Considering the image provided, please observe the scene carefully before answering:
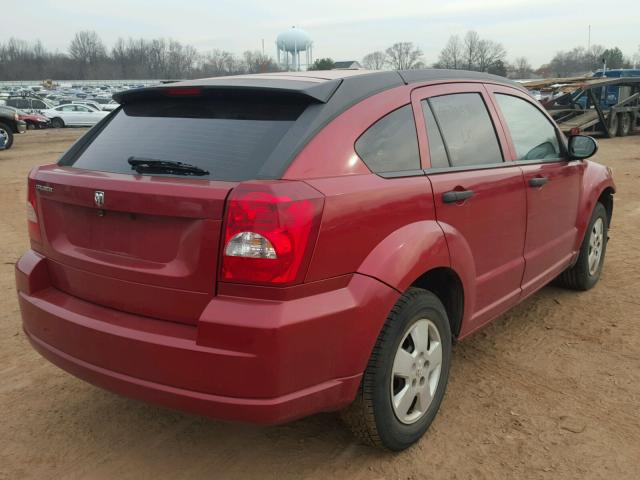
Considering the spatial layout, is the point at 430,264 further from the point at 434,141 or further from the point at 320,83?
the point at 320,83

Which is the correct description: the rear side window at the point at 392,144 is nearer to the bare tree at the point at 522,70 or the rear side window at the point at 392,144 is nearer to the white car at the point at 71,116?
the white car at the point at 71,116

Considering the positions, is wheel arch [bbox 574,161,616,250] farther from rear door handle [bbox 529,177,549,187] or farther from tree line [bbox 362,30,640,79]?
tree line [bbox 362,30,640,79]

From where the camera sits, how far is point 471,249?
122 inches

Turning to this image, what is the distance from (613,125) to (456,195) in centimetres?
2238

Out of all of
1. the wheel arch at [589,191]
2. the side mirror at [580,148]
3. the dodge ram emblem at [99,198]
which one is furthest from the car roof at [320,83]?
the wheel arch at [589,191]

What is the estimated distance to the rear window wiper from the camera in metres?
2.45

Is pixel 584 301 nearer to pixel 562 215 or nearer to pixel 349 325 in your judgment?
pixel 562 215

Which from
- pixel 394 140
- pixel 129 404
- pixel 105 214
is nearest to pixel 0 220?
pixel 129 404

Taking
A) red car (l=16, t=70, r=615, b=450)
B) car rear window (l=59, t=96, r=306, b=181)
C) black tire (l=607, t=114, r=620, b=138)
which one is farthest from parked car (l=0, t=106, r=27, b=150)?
black tire (l=607, t=114, r=620, b=138)

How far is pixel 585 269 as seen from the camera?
4.87m

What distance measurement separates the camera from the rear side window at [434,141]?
9.76 ft

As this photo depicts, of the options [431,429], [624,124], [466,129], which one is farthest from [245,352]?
[624,124]

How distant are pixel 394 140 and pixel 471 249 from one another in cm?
75

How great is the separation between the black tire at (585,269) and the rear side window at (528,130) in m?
0.91
